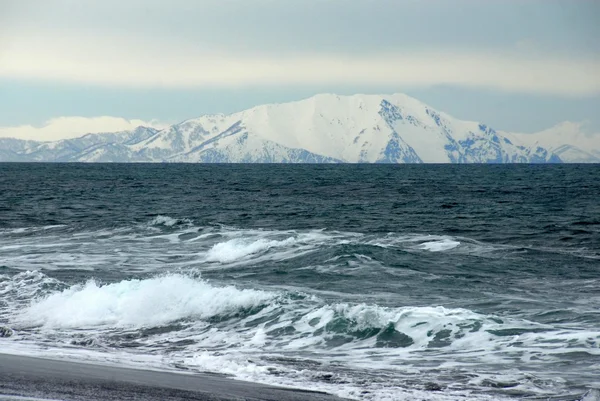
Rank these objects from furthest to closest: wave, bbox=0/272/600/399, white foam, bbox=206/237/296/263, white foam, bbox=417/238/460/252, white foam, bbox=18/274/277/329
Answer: white foam, bbox=417/238/460/252, white foam, bbox=206/237/296/263, white foam, bbox=18/274/277/329, wave, bbox=0/272/600/399

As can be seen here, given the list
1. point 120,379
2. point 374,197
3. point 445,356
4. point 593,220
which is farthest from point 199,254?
point 374,197

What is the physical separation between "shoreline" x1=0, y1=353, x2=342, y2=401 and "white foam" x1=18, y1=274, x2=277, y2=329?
5900 millimetres

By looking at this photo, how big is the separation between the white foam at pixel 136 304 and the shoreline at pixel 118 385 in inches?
232

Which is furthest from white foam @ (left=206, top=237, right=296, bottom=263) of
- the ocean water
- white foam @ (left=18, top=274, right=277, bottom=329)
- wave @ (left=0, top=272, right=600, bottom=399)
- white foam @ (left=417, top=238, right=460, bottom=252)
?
white foam @ (left=18, top=274, right=277, bottom=329)

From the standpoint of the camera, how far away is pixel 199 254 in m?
31.6

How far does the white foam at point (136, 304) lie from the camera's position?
1900 cm

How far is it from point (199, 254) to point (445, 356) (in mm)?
18009

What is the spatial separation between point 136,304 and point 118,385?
351 inches

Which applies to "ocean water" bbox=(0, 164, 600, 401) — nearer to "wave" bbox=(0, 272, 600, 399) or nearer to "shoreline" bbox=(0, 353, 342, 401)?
"wave" bbox=(0, 272, 600, 399)

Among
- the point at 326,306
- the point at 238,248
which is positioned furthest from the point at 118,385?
the point at 238,248

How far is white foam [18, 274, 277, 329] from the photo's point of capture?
62.3 feet

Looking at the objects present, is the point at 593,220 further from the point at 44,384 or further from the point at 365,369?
the point at 44,384

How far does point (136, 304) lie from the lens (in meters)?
19.9

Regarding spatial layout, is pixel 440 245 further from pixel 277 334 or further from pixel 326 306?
pixel 277 334
